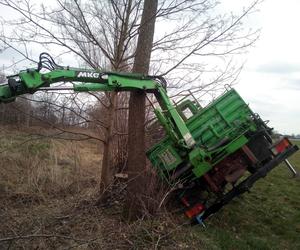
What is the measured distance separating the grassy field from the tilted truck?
60 cm

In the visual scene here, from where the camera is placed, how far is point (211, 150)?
772 cm

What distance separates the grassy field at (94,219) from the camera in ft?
19.2

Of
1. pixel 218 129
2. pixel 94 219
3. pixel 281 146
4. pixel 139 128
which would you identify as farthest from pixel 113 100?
pixel 281 146

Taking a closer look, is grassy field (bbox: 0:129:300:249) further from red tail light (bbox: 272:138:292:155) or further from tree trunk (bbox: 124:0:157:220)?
red tail light (bbox: 272:138:292:155)

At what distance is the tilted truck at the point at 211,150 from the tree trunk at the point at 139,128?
0.35 metres

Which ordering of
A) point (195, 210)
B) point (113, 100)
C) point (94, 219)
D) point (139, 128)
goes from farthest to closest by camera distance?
point (113, 100) < point (195, 210) < point (139, 128) < point (94, 219)

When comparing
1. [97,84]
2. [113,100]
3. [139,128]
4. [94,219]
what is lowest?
[94,219]

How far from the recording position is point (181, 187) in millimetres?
7973

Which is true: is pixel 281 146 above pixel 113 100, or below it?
below

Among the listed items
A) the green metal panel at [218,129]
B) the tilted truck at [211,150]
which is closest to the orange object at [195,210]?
the tilted truck at [211,150]

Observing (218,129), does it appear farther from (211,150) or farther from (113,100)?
(113,100)

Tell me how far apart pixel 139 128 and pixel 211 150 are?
1437mm

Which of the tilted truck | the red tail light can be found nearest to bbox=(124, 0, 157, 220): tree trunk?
the tilted truck

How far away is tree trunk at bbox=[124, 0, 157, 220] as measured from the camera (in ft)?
23.9
